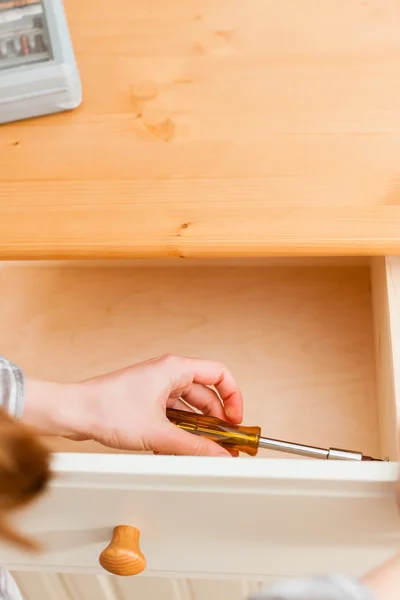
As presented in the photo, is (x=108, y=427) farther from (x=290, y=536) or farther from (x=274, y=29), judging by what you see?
(x=274, y=29)

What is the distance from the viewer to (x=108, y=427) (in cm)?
46

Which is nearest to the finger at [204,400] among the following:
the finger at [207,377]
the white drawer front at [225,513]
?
the finger at [207,377]

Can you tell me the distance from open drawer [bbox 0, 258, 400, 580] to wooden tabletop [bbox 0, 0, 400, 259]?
8 centimetres

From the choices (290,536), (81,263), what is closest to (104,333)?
(81,263)

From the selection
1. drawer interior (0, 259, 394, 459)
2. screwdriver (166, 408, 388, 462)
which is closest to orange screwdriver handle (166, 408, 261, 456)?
screwdriver (166, 408, 388, 462)

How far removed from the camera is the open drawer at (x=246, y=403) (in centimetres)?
36

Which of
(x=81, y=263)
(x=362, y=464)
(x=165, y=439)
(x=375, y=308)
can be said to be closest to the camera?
(x=362, y=464)

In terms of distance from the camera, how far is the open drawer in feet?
1.17

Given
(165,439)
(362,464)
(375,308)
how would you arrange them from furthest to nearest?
(375,308), (165,439), (362,464)

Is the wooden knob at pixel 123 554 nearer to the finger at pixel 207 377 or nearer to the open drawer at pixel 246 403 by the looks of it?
the open drawer at pixel 246 403

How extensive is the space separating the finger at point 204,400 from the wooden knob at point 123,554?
0.14m

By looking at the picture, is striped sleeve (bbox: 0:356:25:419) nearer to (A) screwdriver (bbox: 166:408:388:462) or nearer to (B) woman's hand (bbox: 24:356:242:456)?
(B) woman's hand (bbox: 24:356:242:456)

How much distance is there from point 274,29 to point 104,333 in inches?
12.7

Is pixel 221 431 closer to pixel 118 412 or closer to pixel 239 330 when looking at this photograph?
pixel 118 412
